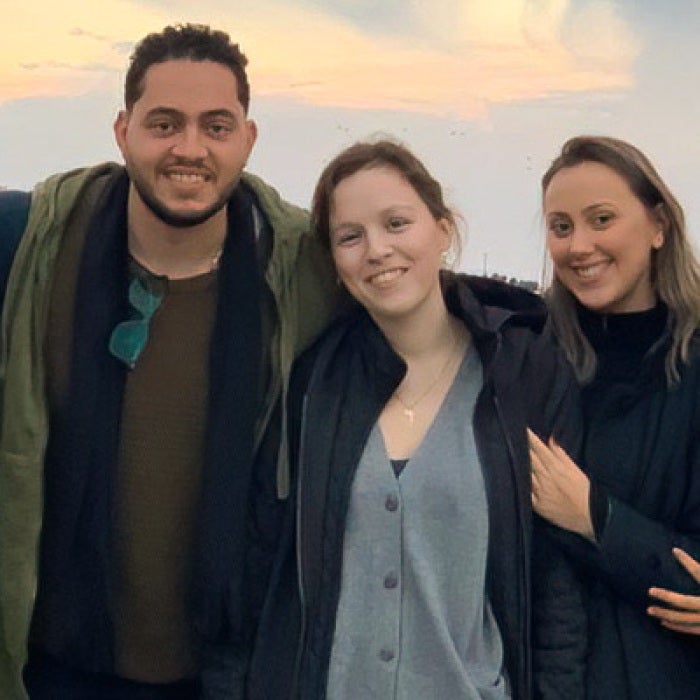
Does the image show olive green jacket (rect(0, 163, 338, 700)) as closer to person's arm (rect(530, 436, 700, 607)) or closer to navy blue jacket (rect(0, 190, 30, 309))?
navy blue jacket (rect(0, 190, 30, 309))

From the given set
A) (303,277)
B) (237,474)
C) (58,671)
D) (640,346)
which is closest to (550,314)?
(640,346)

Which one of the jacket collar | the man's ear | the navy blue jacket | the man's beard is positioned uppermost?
the man's ear

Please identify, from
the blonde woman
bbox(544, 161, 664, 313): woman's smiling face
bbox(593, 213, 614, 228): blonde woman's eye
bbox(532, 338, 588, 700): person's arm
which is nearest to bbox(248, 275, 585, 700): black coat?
bbox(532, 338, 588, 700): person's arm

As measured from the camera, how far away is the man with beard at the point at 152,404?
2758 mm

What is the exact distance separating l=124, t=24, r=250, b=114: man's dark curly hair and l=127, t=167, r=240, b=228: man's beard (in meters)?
0.25

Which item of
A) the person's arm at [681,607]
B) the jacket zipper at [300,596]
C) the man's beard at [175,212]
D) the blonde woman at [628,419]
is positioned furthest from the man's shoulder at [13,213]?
the person's arm at [681,607]

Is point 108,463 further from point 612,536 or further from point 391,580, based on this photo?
point 612,536

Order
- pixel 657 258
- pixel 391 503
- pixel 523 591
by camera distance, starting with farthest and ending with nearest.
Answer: pixel 657 258
pixel 523 591
pixel 391 503

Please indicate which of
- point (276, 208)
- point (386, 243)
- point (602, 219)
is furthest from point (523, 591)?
point (276, 208)

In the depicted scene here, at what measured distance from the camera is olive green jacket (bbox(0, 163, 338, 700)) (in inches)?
108

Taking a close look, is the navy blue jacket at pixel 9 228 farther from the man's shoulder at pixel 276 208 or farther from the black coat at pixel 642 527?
the black coat at pixel 642 527

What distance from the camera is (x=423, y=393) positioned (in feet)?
8.55

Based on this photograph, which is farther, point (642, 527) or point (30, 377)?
point (30, 377)

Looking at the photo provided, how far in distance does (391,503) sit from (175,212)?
100 cm
